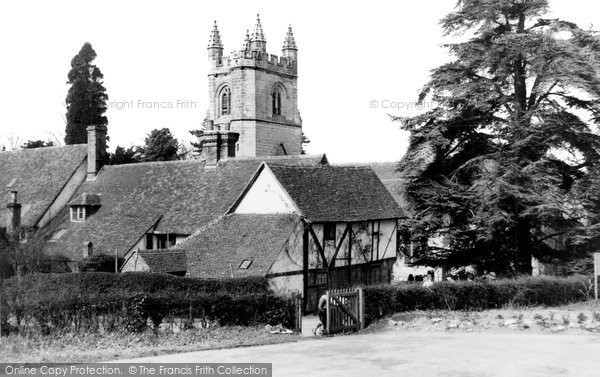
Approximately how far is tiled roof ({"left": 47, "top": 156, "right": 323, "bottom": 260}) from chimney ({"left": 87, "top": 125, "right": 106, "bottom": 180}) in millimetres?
1819

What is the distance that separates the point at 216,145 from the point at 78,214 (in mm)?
8093

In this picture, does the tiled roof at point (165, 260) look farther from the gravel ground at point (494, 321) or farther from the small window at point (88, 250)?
the gravel ground at point (494, 321)

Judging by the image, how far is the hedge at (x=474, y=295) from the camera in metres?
22.1

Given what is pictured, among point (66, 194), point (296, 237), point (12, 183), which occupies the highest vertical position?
point (12, 183)

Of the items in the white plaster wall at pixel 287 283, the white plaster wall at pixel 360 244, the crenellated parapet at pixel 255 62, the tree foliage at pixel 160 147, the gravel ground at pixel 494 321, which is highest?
the crenellated parapet at pixel 255 62

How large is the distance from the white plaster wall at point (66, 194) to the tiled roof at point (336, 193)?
54.4ft

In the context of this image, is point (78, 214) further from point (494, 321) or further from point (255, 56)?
point (255, 56)

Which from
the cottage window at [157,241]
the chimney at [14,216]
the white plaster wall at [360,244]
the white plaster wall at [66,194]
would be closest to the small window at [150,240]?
the cottage window at [157,241]

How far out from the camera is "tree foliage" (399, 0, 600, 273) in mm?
29500

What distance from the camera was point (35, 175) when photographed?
45.0 m

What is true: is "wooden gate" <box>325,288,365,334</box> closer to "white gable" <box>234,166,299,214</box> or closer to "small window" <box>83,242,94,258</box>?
"white gable" <box>234,166,299,214</box>

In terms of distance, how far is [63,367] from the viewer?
50.1ft

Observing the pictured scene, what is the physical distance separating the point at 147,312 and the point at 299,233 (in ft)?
35.2

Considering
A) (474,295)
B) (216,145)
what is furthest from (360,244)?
(216,145)
